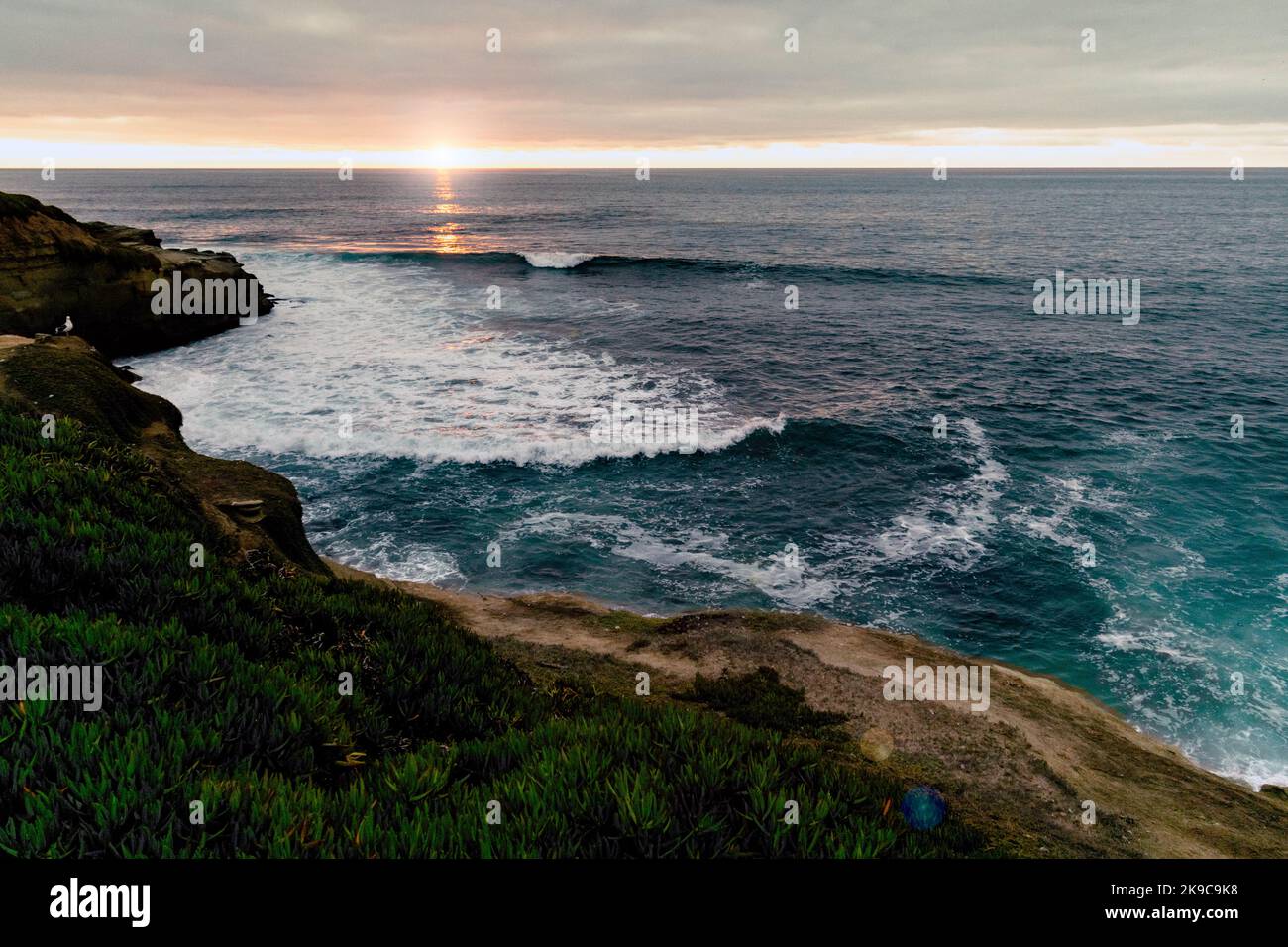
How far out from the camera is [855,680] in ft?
40.3

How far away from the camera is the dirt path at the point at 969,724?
922 cm

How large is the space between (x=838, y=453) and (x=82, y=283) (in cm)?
3439

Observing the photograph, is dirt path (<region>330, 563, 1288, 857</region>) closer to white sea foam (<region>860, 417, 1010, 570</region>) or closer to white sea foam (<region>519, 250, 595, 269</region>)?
white sea foam (<region>860, 417, 1010, 570</region>)

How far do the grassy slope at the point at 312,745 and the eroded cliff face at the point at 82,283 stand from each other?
1138 inches

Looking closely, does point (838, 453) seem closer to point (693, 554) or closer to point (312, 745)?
point (693, 554)

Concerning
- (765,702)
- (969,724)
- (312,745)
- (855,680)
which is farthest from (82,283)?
(969,724)

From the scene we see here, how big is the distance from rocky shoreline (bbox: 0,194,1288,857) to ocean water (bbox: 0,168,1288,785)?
2.28 meters

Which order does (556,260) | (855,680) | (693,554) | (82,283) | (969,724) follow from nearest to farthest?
(969,724)
(855,680)
(693,554)
(82,283)
(556,260)

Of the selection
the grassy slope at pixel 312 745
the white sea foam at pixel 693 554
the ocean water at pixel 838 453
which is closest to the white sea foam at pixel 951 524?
the ocean water at pixel 838 453

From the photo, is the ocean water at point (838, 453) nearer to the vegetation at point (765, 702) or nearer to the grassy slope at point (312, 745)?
the vegetation at point (765, 702)

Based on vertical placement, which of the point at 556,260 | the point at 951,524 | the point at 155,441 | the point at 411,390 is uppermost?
the point at 556,260

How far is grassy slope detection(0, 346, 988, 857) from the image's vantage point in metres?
3.81

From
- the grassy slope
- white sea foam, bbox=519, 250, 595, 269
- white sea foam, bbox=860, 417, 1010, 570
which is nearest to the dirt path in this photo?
the grassy slope

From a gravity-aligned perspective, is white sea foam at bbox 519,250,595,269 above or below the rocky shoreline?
above
